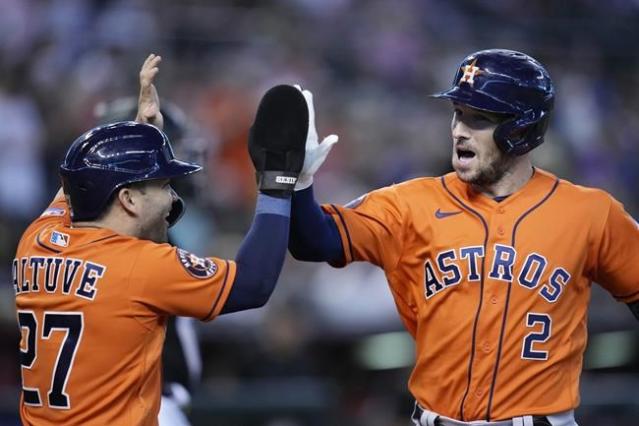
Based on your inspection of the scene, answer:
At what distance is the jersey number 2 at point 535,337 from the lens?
4.46 metres

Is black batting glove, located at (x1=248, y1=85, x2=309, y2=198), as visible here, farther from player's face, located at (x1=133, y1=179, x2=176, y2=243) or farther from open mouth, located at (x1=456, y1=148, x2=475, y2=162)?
open mouth, located at (x1=456, y1=148, x2=475, y2=162)

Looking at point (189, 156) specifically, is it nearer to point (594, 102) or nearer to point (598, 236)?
point (598, 236)

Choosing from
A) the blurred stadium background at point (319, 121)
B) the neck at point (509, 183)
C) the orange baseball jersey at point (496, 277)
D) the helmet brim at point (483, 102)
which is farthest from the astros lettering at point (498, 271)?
the blurred stadium background at point (319, 121)

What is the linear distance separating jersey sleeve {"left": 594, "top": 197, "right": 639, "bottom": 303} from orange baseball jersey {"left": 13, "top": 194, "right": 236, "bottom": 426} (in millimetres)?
1329

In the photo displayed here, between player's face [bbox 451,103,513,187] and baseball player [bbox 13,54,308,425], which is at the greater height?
player's face [bbox 451,103,513,187]

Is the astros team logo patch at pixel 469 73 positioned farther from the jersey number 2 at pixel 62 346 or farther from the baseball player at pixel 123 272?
the jersey number 2 at pixel 62 346

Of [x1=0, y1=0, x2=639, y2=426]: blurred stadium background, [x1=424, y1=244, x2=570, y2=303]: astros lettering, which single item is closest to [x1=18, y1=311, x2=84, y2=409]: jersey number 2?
[x1=424, y1=244, x2=570, y2=303]: astros lettering

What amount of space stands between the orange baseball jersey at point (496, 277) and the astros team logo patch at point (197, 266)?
0.56m

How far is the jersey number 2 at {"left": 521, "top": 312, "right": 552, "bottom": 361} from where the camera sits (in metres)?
4.46

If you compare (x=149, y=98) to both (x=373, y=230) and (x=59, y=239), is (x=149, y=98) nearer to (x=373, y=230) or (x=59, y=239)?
(x=59, y=239)

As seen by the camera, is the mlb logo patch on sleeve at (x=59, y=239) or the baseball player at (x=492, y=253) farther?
the baseball player at (x=492, y=253)

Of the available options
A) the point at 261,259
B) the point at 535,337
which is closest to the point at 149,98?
the point at 261,259

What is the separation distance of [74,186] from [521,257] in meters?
1.55

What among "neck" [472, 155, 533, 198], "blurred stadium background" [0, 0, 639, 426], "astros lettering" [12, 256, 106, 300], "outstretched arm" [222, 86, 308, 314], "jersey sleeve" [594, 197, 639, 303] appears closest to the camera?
"astros lettering" [12, 256, 106, 300]
